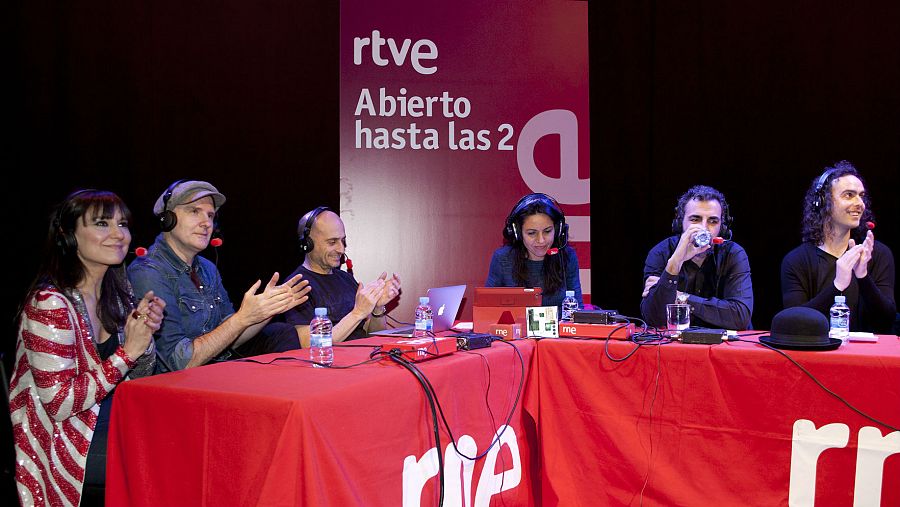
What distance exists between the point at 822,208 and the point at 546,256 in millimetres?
1461

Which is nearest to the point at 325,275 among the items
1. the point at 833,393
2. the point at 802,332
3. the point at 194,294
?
the point at 194,294

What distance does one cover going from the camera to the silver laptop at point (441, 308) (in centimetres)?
277

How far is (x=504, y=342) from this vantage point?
2.57 meters

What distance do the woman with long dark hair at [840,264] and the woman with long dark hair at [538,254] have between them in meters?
1.16

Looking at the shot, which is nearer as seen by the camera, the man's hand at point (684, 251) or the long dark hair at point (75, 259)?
the long dark hair at point (75, 259)

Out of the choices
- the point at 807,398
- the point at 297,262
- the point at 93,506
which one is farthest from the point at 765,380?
the point at 297,262

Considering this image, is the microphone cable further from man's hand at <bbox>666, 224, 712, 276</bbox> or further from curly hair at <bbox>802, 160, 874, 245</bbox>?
curly hair at <bbox>802, 160, 874, 245</bbox>

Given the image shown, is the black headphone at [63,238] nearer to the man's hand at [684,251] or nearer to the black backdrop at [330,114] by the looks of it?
the black backdrop at [330,114]

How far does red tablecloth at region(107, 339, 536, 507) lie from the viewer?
1.55m

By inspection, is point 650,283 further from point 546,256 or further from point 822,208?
point 822,208

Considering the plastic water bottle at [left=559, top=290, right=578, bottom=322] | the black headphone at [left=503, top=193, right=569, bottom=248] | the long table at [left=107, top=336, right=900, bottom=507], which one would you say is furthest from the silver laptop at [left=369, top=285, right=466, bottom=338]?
the black headphone at [left=503, top=193, right=569, bottom=248]

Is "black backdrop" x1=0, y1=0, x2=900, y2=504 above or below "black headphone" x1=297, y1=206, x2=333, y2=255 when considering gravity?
above

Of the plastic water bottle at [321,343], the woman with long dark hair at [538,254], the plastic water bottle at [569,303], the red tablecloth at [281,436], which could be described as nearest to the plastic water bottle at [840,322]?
the plastic water bottle at [569,303]

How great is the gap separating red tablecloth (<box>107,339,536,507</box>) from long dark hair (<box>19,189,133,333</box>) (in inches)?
22.6
